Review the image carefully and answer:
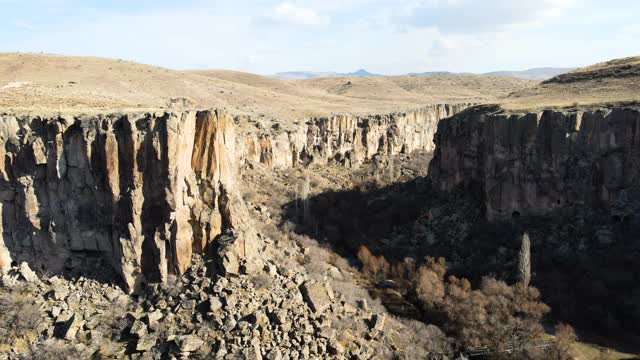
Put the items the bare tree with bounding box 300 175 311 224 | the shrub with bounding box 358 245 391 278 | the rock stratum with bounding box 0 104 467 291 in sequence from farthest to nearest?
the bare tree with bounding box 300 175 311 224 → the shrub with bounding box 358 245 391 278 → the rock stratum with bounding box 0 104 467 291

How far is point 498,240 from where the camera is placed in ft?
136

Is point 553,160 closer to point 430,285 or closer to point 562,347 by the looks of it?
point 430,285

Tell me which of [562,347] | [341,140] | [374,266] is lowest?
[562,347]

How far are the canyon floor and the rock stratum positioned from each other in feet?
0.34

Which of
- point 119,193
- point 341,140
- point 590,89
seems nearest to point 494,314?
point 119,193

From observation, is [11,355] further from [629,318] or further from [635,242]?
[635,242]

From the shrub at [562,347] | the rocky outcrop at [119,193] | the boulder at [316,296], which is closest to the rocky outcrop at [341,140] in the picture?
the rocky outcrop at [119,193]

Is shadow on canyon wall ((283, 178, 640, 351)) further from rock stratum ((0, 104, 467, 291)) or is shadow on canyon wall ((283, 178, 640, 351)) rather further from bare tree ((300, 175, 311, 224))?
rock stratum ((0, 104, 467, 291))

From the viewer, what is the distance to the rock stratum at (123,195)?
87.8ft

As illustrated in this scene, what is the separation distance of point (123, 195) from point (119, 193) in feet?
0.79

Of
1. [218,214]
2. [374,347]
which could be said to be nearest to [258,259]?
[218,214]

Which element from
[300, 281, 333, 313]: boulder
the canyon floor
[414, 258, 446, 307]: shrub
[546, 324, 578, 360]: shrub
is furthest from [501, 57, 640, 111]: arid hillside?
[300, 281, 333, 313]: boulder

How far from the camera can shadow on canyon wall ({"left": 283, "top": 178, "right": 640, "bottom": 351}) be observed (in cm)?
3378

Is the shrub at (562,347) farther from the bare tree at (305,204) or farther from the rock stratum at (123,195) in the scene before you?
the bare tree at (305,204)
